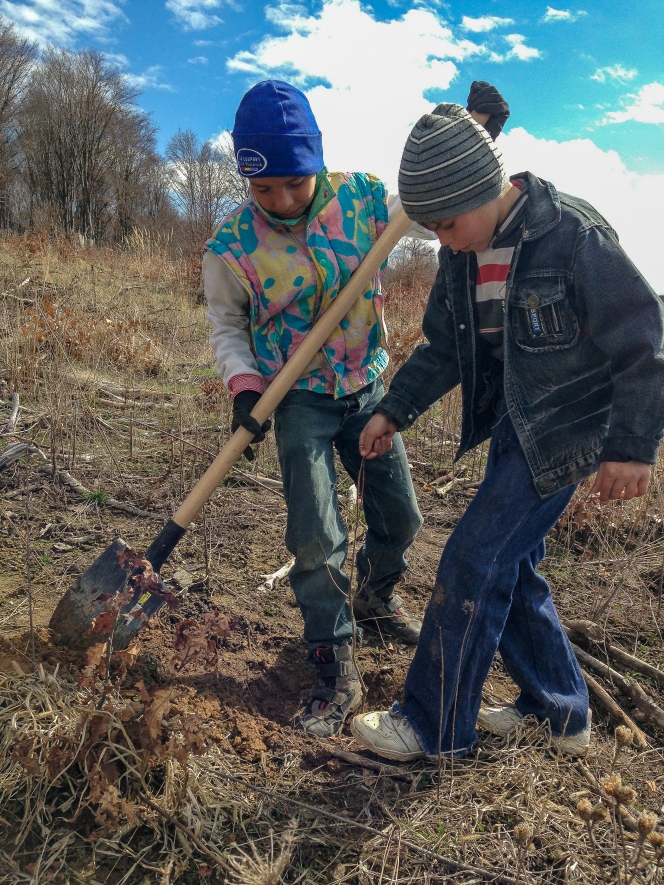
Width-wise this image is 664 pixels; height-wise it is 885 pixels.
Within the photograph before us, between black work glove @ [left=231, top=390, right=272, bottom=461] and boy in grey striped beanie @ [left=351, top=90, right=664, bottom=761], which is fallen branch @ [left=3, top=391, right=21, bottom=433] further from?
boy in grey striped beanie @ [left=351, top=90, right=664, bottom=761]

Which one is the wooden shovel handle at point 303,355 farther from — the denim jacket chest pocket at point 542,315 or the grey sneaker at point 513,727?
the grey sneaker at point 513,727

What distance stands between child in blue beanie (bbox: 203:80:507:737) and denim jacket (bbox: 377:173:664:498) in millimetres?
531

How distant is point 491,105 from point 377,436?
1215mm

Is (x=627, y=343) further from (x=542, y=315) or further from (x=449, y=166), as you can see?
(x=449, y=166)

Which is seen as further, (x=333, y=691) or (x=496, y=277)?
(x=333, y=691)

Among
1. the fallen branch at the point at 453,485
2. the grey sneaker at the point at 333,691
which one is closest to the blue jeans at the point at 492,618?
the grey sneaker at the point at 333,691

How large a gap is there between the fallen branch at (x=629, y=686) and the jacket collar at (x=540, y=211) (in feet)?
5.30

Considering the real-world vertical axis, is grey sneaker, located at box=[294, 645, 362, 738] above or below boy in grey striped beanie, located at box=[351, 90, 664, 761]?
below

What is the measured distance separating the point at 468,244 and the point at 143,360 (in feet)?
15.3

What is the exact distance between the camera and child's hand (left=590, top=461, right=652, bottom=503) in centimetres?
152

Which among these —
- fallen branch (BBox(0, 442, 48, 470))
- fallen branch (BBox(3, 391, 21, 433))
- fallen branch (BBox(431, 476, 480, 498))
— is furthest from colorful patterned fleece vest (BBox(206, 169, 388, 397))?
fallen branch (BBox(3, 391, 21, 433))

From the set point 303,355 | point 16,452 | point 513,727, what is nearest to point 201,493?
point 303,355

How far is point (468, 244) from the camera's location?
178cm

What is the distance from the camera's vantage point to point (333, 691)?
7.20 ft
